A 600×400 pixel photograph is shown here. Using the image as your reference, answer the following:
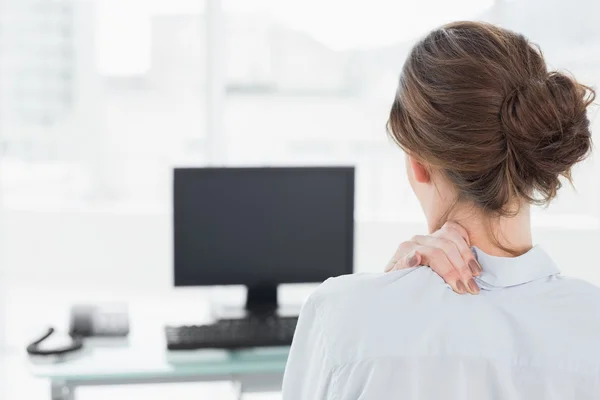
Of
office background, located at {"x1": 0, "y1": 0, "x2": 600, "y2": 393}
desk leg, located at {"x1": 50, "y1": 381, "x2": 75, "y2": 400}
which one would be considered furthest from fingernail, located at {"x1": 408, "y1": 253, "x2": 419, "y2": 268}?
office background, located at {"x1": 0, "y1": 0, "x2": 600, "y2": 393}

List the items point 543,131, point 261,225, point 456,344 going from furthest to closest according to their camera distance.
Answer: point 261,225 → point 543,131 → point 456,344

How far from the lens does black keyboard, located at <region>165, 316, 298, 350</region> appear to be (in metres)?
2.06

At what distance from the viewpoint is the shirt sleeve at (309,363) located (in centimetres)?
104

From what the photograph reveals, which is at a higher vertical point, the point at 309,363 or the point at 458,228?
the point at 458,228

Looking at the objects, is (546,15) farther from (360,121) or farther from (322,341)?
(322,341)

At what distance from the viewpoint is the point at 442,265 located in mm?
1056

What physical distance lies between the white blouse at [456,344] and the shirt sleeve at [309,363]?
0.06 ft

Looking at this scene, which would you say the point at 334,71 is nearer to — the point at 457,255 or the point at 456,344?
the point at 457,255

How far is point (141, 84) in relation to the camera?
3.39 metres

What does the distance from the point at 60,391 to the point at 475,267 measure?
128cm

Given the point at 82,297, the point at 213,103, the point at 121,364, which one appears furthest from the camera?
the point at 82,297

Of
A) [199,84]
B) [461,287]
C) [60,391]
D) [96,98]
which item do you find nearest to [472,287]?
[461,287]

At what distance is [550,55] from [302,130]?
118cm

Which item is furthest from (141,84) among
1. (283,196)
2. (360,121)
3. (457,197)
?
(457,197)
